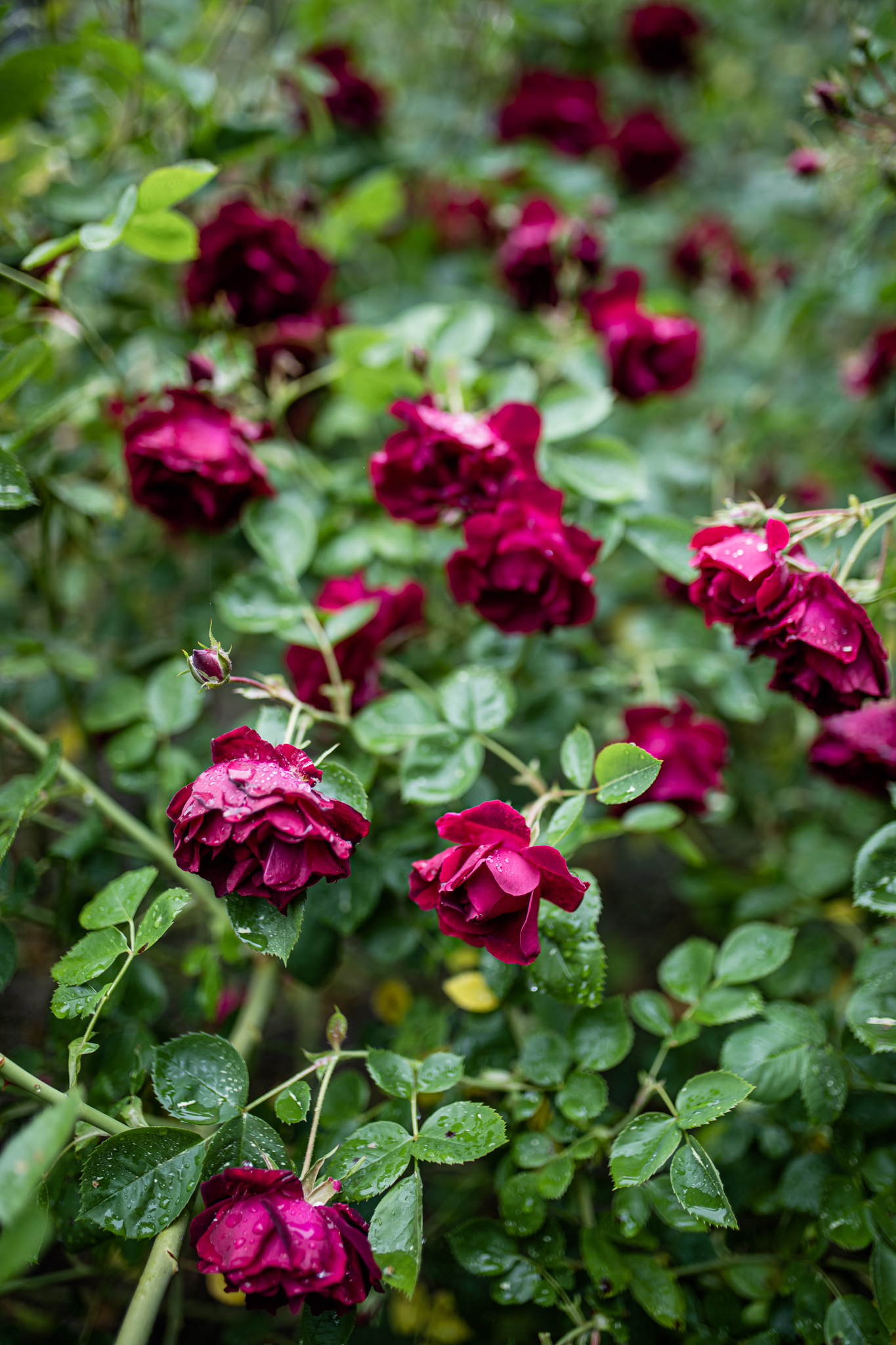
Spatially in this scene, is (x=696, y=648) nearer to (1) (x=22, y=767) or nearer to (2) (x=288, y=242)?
(2) (x=288, y=242)

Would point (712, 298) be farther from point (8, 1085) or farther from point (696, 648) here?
point (8, 1085)

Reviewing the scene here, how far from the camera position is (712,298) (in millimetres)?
1729

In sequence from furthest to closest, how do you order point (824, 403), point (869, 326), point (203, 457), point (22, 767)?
1. point (869, 326)
2. point (824, 403)
3. point (22, 767)
4. point (203, 457)

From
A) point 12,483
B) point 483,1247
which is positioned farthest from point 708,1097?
point 12,483

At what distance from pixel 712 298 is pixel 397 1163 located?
1723 mm

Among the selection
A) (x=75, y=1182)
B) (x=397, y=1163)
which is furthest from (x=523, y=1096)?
(x=75, y=1182)

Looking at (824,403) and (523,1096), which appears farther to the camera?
(824,403)

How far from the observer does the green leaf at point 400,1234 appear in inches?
23.8

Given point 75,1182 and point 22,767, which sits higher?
point 75,1182

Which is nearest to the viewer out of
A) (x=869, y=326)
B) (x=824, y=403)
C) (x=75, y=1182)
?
(x=75, y=1182)

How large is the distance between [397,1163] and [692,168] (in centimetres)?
217

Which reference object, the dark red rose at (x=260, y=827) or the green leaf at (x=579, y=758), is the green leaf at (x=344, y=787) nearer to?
the dark red rose at (x=260, y=827)

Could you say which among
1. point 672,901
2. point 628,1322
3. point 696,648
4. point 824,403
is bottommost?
point 672,901

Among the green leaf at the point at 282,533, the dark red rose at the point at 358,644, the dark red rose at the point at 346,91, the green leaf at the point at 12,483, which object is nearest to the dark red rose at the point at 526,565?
the dark red rose at the point at 358,644
